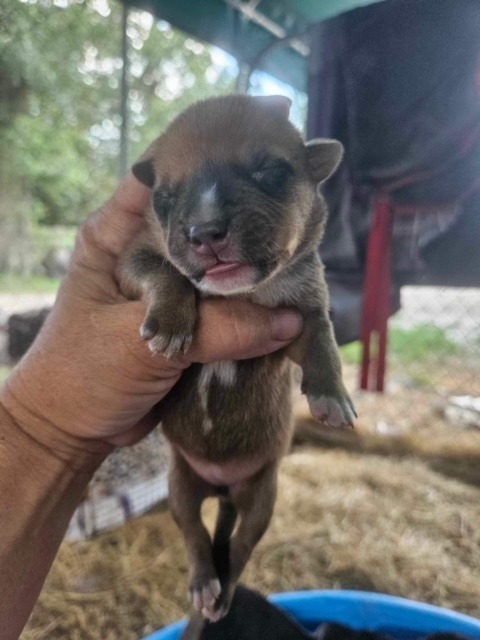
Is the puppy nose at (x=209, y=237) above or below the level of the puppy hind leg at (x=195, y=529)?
above

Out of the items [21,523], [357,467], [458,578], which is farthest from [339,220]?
[21,523]

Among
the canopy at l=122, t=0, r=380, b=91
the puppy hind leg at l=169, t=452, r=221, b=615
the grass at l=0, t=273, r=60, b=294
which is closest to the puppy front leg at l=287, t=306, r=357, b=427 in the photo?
the puppy hind leg at l=169, t=452, r=221, b=615

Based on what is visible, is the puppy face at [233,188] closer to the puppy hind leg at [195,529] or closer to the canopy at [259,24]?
the puppy hind leg at [195,529]

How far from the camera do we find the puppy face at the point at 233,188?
1398 millimetres

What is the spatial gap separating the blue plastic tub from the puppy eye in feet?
5.66

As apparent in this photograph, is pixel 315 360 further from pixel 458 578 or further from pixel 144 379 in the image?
pixel 458 578

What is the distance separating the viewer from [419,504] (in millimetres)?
3377

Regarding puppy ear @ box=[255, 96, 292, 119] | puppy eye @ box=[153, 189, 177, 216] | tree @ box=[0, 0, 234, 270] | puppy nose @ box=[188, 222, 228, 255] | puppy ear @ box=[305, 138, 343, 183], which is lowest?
puppy nose @ box=[188, 222, 228, 255]

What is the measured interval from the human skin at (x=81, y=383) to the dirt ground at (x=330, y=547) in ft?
1.34

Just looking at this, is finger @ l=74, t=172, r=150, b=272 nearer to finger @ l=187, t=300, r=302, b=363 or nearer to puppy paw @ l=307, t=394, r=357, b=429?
finger @ l=187, t=300, r=302, b=363

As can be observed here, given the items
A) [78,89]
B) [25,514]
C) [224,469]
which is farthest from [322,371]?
[78,89]

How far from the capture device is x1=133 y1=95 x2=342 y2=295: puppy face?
1.40m

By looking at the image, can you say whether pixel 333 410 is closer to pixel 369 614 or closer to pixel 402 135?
pixel 369 614

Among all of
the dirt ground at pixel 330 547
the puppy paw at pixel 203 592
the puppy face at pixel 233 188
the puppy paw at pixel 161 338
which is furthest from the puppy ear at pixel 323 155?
the dirt ground at pixel 330 547
